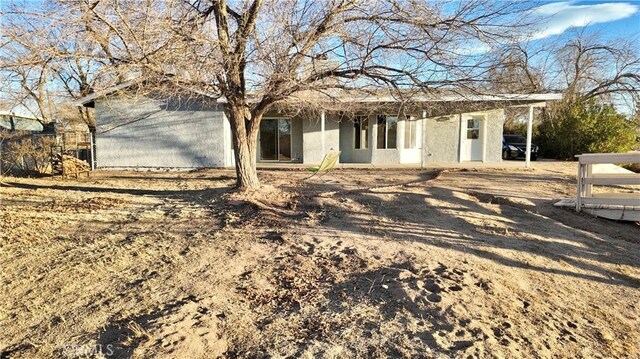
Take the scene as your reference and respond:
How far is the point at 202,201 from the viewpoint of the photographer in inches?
332

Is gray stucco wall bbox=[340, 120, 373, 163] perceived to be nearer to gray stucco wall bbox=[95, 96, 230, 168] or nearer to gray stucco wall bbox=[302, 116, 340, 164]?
gray stucco wall bbox=[302, 116, 340, 164]

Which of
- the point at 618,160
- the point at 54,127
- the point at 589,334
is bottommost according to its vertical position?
the point at 589,334

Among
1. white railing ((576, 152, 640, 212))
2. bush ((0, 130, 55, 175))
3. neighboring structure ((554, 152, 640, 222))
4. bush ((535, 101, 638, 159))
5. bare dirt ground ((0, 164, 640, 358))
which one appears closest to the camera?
bare dirt ground ((0, 164, 640, 358))

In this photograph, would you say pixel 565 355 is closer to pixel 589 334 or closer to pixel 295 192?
pixel 589 334

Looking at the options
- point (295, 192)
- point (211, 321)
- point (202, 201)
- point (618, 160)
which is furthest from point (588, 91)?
point (211, 321)

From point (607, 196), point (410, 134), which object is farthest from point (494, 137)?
point (607, 196)

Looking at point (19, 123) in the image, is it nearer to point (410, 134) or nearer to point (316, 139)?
point (316, 139)

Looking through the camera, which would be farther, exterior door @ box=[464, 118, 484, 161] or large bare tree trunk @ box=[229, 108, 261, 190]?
exterior door @ box=[464, 118, 484, 161]

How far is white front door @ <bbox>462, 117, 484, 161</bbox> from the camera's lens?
18.5 meters

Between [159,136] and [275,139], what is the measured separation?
510cm

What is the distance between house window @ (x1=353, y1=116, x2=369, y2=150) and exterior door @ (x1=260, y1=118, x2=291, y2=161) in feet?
10.2

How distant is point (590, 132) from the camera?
829 inches

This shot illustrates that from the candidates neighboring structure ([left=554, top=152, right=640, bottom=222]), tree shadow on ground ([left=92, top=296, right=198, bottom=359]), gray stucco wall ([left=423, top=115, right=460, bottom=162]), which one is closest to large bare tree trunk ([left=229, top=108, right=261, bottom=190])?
tree shadow on ground ([left=92, top=296, right=198, bottom=359])

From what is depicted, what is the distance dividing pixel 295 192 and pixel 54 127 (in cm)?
1811
